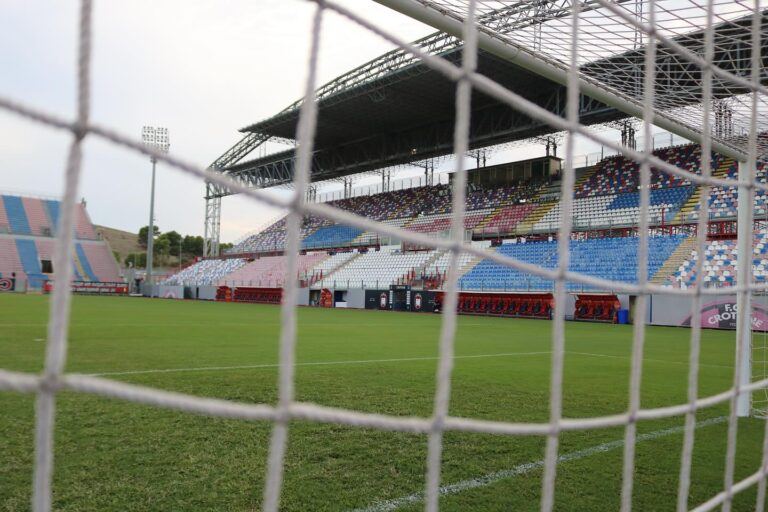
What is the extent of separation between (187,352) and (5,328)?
14.7ft

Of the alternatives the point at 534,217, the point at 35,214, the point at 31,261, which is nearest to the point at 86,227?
the point at 31,261

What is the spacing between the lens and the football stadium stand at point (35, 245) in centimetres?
2666

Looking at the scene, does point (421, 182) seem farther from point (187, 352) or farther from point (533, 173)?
point (187, 352)

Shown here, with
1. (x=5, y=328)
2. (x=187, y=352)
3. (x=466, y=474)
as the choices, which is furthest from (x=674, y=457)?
(x=5, y=328)

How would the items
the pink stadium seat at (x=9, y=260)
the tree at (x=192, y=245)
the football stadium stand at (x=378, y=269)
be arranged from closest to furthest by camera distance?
the football stadium stand at (x=378, y=269)
the pink stadium seat at (x=9, y=260)
the tree at (x=192, y=245)

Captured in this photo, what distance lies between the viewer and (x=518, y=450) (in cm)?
326

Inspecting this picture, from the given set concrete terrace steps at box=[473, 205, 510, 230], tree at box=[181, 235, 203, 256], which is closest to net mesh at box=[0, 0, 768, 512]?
concrete terrace steps at box=[473, 205, 510, 230]

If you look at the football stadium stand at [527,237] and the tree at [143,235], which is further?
the tree at [143,235]

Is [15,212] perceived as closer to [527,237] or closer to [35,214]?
[35,214]

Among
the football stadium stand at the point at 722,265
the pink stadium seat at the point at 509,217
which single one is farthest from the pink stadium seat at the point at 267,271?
the football stadium stand at the point at 722,265

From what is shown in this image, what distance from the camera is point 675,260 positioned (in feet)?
58.6

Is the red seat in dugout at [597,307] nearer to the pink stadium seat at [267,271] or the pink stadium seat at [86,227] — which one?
the pink stadium seat at [267,271]

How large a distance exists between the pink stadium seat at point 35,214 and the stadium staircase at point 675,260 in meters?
24.6

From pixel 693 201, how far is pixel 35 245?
30367mm
